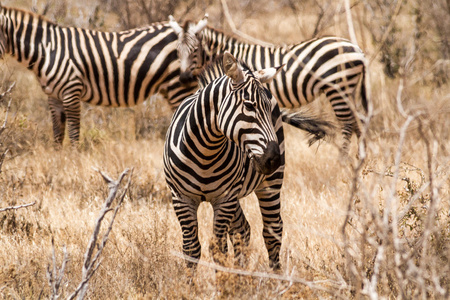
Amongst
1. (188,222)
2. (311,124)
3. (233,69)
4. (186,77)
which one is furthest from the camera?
(186,77)

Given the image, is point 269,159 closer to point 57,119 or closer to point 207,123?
point 207,123

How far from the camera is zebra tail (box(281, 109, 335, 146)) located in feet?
14.8

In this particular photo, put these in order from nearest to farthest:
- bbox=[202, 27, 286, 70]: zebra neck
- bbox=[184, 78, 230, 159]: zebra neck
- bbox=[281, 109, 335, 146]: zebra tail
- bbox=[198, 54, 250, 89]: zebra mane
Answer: bbox=[184, 78, 230, 159]: zebra neck
bbox=[198, 54, 250, 89]: zebra mane
bbox=[281, 109, 335, 146]: zebra tail
bbox=[202, 27, 286, 70]: zebra neck

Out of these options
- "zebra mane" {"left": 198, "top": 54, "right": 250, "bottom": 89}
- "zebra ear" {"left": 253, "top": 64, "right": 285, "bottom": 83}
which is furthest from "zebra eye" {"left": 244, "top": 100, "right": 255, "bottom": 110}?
"zebra mane" {"left": 198, "top": 54, "right": 250, "bottom": 89}

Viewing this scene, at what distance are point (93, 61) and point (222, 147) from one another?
4.05 m

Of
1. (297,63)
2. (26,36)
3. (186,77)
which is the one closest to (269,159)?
(186,77)

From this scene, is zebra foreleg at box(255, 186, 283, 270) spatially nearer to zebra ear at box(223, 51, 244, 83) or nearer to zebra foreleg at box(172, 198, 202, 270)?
zebra foreleg at box(172, 198, 202, 270)

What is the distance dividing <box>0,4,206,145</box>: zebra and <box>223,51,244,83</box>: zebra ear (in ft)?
11.8

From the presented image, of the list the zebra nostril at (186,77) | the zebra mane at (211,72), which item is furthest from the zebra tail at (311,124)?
the zebra nostril at (186,77)

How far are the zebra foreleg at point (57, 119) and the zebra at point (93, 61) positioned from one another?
0.68 feet

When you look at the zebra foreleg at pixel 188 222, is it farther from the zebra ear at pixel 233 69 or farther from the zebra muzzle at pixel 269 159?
the zebra ear at pixel 233 69

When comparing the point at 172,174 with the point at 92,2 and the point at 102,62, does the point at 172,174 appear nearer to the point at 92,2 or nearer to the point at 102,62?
the point at 102,62

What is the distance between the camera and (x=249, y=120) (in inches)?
134

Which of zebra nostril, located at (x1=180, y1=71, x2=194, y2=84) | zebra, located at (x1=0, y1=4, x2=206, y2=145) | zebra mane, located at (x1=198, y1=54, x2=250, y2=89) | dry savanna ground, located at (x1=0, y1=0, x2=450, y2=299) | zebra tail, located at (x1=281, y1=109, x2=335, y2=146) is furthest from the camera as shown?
zebra, located at (x1=0, y1=4, x2=206, y2=145)
